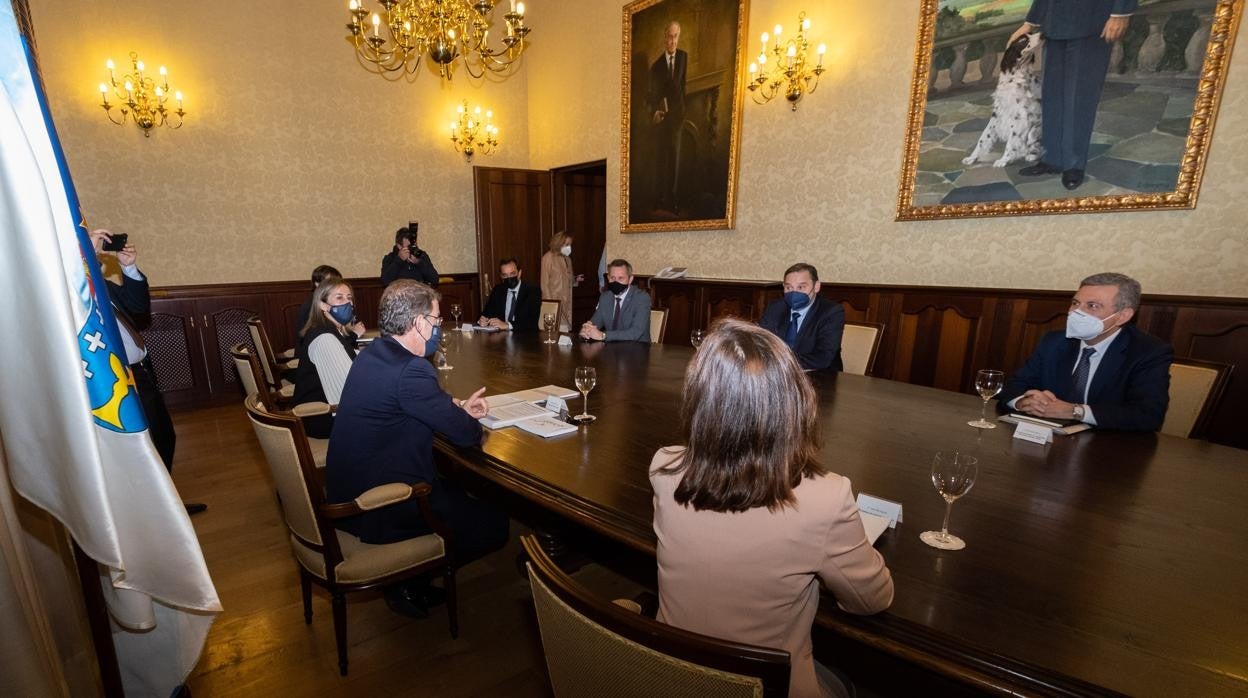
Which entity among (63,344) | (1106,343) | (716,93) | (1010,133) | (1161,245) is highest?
(716,93)

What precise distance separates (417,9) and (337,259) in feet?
10.7

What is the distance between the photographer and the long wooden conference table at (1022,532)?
854 mm

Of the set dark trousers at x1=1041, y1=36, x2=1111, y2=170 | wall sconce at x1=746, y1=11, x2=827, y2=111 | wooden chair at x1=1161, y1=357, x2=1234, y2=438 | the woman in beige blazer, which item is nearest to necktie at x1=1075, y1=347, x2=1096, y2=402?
wooden chair at x1=1161, y1=357, x2=1234, y2=438

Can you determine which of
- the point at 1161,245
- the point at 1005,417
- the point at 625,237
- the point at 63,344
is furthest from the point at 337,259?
the point at 1161,245

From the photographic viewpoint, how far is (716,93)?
514 centimetres

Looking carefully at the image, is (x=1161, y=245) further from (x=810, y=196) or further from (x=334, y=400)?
(x=334, y=400)

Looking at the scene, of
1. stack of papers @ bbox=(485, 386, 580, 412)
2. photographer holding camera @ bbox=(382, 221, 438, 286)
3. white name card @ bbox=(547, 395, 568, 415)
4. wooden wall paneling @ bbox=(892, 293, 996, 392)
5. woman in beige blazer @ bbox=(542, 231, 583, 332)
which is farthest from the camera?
woman in beige blazer @ bbox=(542, 231, 583, 332)

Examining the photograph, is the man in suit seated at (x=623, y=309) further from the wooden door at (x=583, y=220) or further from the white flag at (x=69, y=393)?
the wooden door at (x=583, y=220)

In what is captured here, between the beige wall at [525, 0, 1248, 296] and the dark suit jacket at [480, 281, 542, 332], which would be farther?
the dark suit jacket at [480, 281, 542, 332]

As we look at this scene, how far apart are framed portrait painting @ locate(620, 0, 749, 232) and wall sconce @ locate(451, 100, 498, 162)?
74.0 inches

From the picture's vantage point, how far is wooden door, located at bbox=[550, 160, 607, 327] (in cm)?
718

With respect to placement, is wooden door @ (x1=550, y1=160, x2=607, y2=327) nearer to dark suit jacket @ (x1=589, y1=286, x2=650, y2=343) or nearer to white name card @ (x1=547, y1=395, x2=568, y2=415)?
dark suit jacket @ (x1=589, y1=286, x2=650, y2=343)

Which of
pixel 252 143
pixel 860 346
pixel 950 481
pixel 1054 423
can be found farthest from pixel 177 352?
pixel 1054 423

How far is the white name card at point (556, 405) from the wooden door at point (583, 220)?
5003 millimetres
